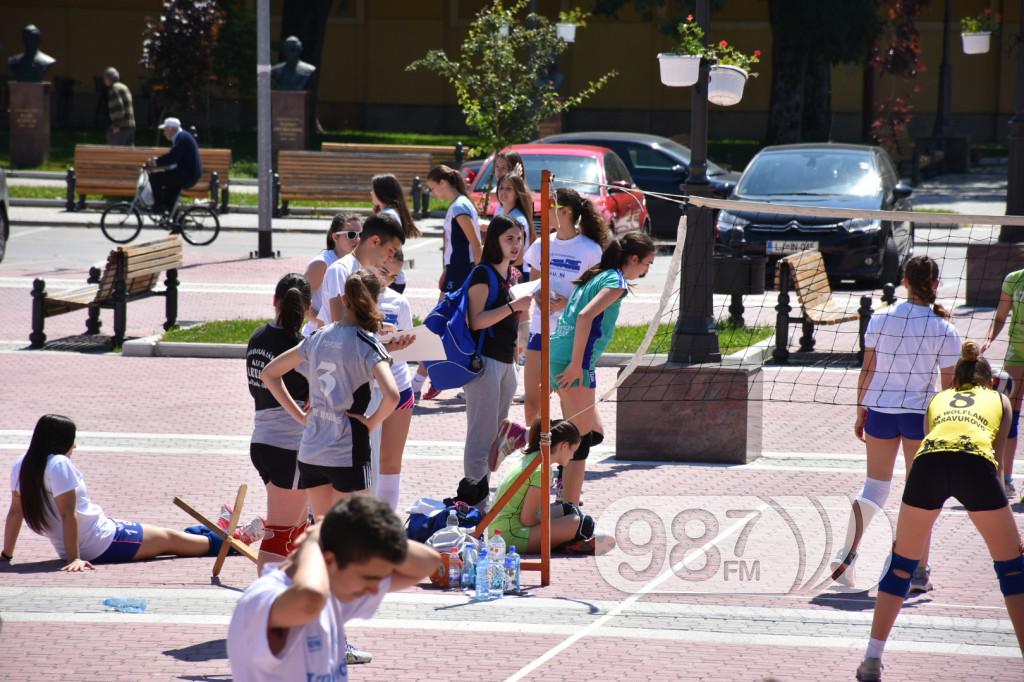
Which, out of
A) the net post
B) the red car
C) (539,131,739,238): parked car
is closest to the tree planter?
(539,131,739,238): parked car

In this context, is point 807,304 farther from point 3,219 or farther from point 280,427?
point 3,219

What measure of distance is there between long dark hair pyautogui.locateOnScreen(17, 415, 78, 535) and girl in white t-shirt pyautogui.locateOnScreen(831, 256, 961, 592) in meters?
4.27

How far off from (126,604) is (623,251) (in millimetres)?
3637

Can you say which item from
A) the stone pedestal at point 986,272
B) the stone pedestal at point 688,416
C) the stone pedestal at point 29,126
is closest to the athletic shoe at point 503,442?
the stone pedestal at point 688,416

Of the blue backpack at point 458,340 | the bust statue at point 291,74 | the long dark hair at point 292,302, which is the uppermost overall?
the bust statue at point 291,74

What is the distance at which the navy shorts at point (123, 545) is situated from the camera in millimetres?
8141

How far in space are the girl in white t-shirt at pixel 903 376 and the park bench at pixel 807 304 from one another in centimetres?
560

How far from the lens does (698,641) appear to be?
22.6ft

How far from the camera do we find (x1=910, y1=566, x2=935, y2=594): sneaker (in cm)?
763

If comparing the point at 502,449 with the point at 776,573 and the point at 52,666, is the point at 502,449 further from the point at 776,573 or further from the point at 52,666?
the point at 52,666

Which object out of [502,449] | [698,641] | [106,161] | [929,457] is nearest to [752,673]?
[698,641]

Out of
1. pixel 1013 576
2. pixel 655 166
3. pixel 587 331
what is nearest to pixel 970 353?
pixel 1013 576

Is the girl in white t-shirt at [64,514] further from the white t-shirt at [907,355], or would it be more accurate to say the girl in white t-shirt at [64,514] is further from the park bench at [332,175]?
the park bench at [332,175]

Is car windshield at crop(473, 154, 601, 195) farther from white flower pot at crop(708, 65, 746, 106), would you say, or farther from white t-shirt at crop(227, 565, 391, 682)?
white t-shirt at crop(227, 565, 391, 682)
